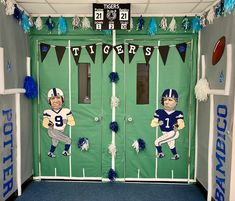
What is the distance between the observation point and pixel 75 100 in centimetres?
364

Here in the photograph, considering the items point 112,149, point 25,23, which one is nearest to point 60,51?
point 25,23

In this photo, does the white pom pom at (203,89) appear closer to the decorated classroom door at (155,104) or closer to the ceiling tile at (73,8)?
the decorated classroom door at (155,104)

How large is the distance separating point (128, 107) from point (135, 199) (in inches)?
49.6

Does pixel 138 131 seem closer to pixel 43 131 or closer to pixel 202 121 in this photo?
pixel 202 121

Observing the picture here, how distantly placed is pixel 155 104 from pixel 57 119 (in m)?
1.47

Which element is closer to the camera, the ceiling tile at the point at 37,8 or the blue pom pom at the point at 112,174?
the ceiling tile at the point at 37,8

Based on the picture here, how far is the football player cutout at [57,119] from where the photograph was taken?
3.63 metres

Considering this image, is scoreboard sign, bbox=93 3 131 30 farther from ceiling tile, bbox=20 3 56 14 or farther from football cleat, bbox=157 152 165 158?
football cleat, bbox=157 152 165 158

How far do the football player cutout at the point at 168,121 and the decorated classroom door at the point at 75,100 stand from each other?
87 cm

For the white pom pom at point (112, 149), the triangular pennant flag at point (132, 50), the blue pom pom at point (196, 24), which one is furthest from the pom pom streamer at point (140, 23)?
the white pom pom at point (112, 149)

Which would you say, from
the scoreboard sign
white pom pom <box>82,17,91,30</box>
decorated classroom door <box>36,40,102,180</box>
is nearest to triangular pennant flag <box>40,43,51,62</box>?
decorated classroom door <box>36,40,102,180</box>

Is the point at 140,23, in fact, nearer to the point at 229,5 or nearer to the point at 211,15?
the point at 211,15

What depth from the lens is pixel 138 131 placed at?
3.64 metres

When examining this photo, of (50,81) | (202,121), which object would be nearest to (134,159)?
(202,121)
